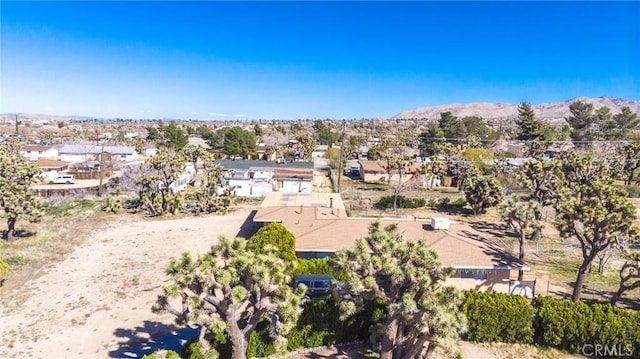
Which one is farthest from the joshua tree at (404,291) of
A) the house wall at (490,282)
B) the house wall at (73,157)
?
the house wall at (73,157)

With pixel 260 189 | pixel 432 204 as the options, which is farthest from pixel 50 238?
pixel 432 204

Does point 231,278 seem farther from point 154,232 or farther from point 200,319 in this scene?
point 154,232

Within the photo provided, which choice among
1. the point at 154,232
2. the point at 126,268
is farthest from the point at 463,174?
the point at 126,268

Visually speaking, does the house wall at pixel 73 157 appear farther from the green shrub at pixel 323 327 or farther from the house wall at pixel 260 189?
the green shrub at pixel 323 327

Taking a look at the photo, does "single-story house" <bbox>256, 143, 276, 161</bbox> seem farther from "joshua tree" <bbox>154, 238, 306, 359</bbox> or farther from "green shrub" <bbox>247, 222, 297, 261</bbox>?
"joshua tree" <bbox>154, 238, 306, 359</bbox>

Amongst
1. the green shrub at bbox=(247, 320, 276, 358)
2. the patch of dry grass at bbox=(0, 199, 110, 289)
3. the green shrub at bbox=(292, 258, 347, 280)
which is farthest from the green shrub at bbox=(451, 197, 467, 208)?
the patch of dry grass at bbox=(0, 199, 110, 289)

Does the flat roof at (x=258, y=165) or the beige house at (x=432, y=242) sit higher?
the flat roof at (x=258, y=165)
